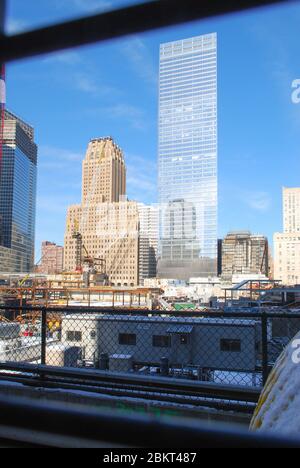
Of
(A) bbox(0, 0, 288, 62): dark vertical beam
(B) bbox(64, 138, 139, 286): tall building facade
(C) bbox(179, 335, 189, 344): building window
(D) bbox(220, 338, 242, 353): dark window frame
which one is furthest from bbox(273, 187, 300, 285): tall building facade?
(A) bbox(0, 0, 288, 62): dark vertical beam

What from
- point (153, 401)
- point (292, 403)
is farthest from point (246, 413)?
point (292, 403)

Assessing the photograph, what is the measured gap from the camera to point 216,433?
738mm

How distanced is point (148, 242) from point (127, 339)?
149 meters

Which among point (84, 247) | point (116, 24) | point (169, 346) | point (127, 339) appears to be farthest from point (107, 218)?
point (116, 24)

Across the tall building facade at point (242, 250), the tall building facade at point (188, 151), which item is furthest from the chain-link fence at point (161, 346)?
the tall building facade at point (242, 250)

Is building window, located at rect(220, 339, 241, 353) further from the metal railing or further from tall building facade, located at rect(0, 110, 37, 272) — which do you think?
tall building facade, located at rect(0, 110, 37, 272)

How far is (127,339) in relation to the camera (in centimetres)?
1590

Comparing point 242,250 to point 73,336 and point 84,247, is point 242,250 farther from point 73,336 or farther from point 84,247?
point 73,336

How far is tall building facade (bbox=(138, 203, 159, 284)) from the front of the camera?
156 m

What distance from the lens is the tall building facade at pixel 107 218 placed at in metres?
137

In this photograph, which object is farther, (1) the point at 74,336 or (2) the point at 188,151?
(2) the point at 188,151

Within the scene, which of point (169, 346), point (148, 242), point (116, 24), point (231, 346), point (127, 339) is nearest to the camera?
point (116, 24)

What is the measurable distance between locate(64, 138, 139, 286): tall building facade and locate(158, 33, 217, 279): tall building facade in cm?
1288
